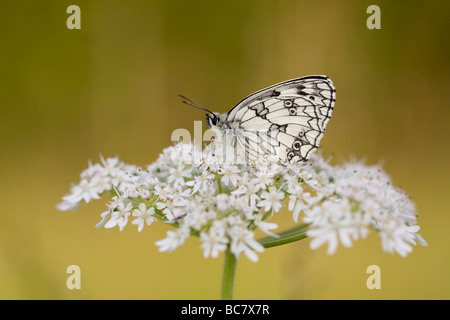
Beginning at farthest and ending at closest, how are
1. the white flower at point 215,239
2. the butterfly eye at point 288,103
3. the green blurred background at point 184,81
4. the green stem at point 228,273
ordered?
1. the green blurred background at point 184,81
2. the butterfly eye at point 288,103
3. the green stem at point 228,273
4. the white flower at point 215,239

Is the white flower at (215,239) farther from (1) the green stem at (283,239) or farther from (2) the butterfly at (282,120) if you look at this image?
(2) the butterfly at (282,120)

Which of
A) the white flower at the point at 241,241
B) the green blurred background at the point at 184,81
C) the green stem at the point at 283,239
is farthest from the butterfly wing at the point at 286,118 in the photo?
the green blurred background at the point at 184,81

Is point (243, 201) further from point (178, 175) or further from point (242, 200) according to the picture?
point (178, 175)

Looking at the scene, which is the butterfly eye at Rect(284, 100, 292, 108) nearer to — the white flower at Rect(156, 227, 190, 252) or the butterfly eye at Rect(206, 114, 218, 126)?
the butterfly eye at Rect(206, 114, 218, 126)

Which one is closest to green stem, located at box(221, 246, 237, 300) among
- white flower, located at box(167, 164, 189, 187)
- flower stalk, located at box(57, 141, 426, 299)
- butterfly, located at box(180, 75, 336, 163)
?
flower stalk, located at box(57, 141, 426, 299)

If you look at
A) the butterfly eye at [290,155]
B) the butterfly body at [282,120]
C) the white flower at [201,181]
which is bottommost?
the white flower at [201,181]

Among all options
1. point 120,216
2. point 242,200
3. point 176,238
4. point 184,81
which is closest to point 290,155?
point 242,200
